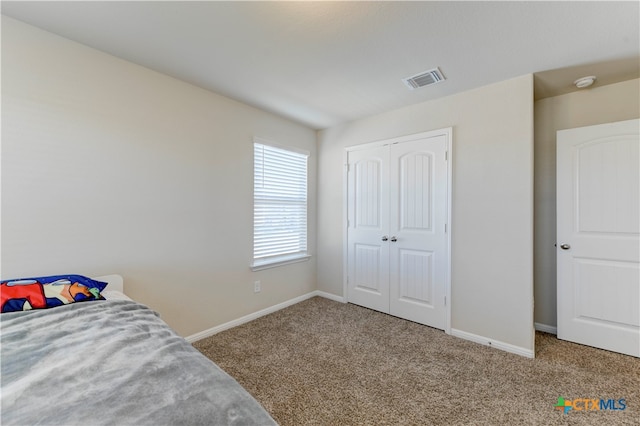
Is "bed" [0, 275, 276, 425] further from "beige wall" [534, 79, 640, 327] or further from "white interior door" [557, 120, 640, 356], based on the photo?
"beige wall" [534, 79, 640, 327]

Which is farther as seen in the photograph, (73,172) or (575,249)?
(575,249)

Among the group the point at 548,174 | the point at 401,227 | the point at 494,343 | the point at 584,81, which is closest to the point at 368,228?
the point at 401,227

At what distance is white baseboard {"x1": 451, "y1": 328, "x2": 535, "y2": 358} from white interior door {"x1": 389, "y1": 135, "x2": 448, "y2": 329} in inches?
6.8

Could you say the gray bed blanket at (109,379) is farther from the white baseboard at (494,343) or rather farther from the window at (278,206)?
the white baseboard at (494,343)

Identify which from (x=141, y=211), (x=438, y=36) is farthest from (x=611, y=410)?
(x=141, y=211)

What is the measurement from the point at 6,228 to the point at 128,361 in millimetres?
1474

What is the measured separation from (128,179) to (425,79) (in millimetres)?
2651

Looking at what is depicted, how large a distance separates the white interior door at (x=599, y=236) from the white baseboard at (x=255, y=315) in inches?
95.8

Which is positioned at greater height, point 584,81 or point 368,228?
point 584,81

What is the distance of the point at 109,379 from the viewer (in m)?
0.87

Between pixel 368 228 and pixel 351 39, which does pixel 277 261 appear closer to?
pixel 368 228

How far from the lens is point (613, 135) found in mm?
2346

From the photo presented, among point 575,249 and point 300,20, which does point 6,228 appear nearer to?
point 300,20

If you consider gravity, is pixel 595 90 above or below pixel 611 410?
above
